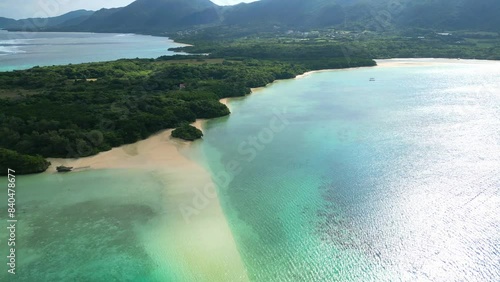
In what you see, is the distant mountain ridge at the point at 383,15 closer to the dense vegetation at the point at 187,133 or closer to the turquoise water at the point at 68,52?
the turquoise water at the point at 68,52

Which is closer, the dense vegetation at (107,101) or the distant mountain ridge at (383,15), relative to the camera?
the dense vegetation at (107,101)

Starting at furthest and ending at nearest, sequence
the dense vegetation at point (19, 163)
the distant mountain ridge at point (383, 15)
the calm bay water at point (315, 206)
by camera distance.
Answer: the distant mountain ridge at point (383, 15)
the dense vegetation at point (19, 163)
the calm bay water at point (315, 206)

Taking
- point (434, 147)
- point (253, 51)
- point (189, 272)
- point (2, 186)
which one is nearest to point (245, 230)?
point (189, 272)

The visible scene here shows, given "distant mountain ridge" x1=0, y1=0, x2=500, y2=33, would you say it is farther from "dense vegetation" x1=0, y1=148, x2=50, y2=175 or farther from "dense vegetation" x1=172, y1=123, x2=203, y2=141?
"dense vegetation" x1=0, y1=148, x2=50, y2=175

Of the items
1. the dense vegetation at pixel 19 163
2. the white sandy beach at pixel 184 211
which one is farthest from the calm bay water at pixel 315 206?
the dense vegetation at pixel 19 163

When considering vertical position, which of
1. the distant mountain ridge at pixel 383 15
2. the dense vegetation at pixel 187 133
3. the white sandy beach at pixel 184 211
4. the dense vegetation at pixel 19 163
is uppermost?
the dense vegetation at pixel 19 163

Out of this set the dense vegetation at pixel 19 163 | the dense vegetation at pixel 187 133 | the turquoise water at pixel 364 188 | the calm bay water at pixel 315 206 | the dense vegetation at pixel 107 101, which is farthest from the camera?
the dense vegetation at pixel 187 133
